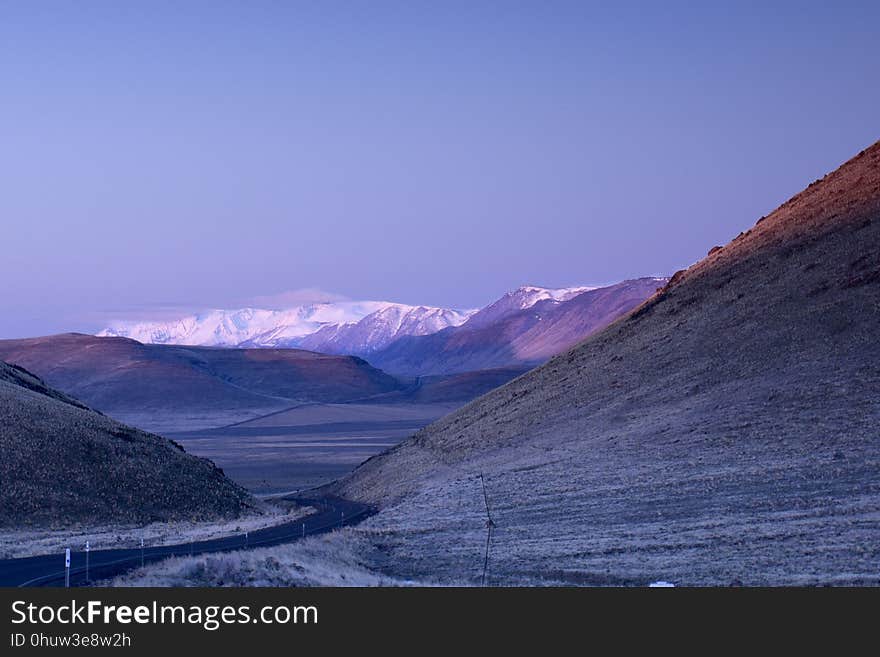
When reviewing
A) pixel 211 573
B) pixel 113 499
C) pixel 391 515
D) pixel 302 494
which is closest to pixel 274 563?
pixel 211 573

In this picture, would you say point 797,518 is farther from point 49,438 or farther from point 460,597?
point 49,438

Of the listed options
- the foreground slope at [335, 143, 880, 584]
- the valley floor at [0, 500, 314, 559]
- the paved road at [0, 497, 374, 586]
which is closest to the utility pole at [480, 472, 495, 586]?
the foreground slope at [335, 143, 880, 584]

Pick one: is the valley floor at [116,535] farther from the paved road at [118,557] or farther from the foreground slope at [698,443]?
the foreground slope at [698,443]

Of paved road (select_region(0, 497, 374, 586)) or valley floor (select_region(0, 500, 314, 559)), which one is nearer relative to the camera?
paved road (select_region(0, 497, 374, 586))

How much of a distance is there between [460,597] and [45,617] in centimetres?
587

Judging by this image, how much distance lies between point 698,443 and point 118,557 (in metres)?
22.5

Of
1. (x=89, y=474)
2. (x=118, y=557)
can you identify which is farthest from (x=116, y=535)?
(x=89, y=474)

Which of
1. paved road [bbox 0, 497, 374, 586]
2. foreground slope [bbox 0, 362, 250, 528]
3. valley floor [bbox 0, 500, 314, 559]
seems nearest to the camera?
paved road [bbox 0, 497, 374, 586]

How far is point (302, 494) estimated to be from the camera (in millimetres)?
67812

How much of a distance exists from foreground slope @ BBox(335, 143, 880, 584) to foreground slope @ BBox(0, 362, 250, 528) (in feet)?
29.9

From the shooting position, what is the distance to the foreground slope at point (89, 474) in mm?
42594

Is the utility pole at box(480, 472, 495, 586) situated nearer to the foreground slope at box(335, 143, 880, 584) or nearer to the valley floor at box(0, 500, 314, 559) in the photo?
the foreground slope at box(335, 143, 880, 584)

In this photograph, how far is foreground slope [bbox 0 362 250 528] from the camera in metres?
42.6

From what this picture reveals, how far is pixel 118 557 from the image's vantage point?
28.0 meters
